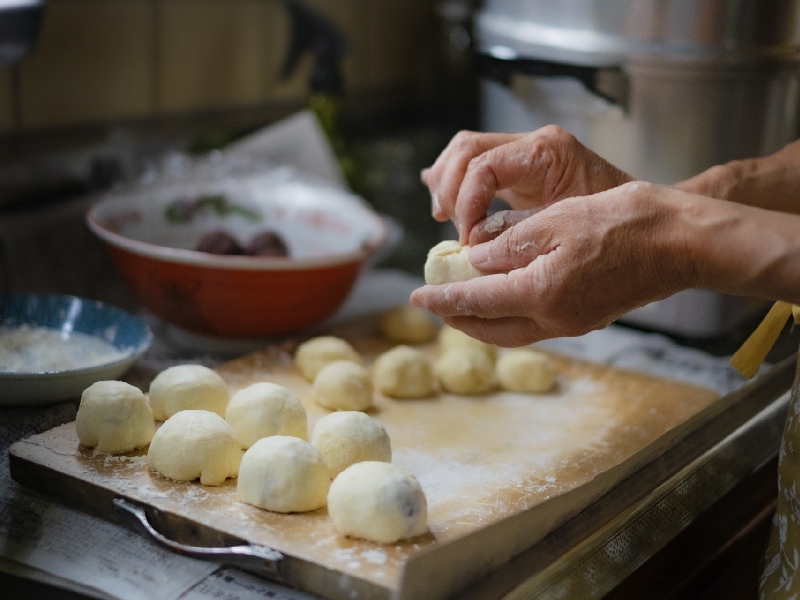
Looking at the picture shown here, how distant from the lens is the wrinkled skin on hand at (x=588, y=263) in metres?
0.92

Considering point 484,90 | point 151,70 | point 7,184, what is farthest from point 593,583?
point 151,70

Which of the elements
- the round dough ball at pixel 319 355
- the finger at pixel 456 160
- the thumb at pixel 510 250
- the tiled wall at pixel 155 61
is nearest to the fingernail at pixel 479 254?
the thumb at pixel 510 250

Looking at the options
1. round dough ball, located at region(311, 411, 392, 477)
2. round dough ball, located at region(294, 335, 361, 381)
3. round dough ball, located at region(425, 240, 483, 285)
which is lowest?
round dough ball, located at region(294, 335, 361, 381)

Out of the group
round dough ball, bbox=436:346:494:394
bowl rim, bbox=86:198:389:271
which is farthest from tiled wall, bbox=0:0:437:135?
round dough ball, bbox=436:346:494:394

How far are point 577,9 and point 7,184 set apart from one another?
3.85 ft

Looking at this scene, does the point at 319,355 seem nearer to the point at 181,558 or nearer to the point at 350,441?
the point at 350,441

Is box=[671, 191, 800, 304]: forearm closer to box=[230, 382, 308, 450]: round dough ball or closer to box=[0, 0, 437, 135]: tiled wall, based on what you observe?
box=[230, 382, 308, 450]: round dough ball

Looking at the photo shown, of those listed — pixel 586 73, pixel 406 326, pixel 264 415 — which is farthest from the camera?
pixel 406 326

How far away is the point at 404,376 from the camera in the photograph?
1.33 meters

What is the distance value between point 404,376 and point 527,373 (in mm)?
206

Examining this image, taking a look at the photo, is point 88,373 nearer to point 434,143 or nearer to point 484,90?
point 484,90

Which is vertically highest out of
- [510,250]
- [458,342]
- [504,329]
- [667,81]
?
[667,81]

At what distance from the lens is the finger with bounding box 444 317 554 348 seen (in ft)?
3.40

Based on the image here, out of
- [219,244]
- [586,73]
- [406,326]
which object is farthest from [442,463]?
[586,73]
